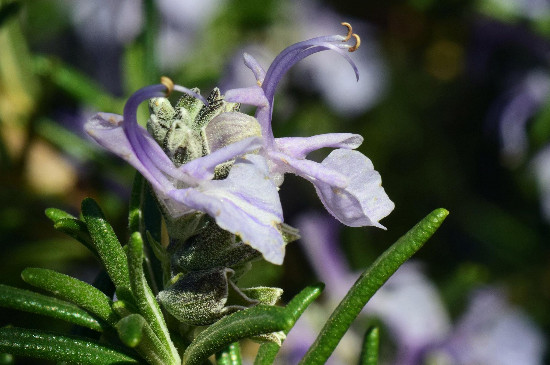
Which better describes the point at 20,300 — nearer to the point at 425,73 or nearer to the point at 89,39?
the point at 89,39

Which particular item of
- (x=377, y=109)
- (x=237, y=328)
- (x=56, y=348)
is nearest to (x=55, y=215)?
(x=56, y=348)

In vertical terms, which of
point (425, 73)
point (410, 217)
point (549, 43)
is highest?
point (549, 43)

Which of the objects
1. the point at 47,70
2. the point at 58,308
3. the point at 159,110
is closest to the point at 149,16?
the point at 47,70

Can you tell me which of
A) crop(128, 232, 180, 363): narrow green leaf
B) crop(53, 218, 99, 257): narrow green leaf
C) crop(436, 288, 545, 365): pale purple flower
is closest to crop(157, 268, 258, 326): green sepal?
crop(128, 232, 180, 363): narrow green leaf

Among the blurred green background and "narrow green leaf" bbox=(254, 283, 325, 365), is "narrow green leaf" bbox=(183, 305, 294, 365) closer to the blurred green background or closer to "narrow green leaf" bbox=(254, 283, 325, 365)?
"narrow green leaf" bbox=(254, 283, 325, 365)

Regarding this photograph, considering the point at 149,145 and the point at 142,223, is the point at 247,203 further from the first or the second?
the point at 142,223

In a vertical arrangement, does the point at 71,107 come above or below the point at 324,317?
above
